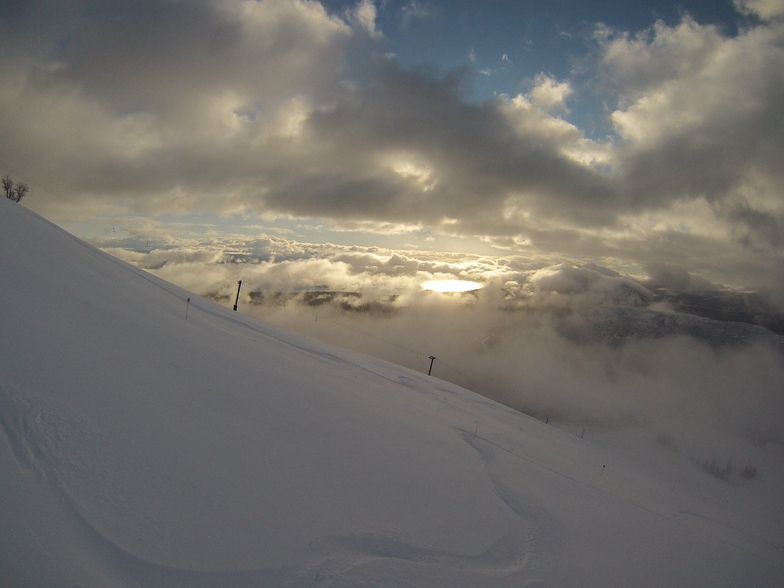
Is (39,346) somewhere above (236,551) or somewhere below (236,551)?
above

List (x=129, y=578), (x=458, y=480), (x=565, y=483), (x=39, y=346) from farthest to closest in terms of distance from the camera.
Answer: (x=565, y=483) → (x=458, y=480) → (x=39, y=346) → (x=129, y=578)

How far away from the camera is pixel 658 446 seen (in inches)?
7013

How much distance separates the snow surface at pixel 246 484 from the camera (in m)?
3.72

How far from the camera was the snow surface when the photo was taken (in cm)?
372

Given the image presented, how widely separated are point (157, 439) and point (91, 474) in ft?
3.20

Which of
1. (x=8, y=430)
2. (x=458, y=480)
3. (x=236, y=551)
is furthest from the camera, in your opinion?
(x=458, y=480)

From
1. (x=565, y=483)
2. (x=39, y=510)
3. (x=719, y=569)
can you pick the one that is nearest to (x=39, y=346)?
(x=39, y=510)

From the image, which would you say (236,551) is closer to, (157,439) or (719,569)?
(157,439)

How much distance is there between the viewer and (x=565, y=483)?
9.17 metres

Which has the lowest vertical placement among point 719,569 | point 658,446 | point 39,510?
point 658,446

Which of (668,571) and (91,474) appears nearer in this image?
(91,474)

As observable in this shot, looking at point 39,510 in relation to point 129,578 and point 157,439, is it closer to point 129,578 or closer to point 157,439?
point 129,578

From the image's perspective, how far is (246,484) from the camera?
492cm

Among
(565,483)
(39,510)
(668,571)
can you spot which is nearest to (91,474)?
(39,510)
